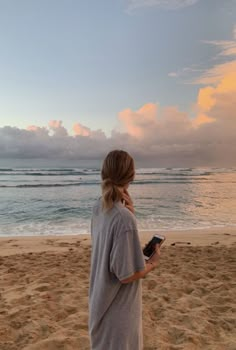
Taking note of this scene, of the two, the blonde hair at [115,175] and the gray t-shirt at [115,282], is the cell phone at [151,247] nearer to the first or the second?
the gray t-shirt at [115,282]

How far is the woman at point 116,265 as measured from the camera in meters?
1.85

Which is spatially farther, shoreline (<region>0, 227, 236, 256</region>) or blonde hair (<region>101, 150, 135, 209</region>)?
shoreline (<region>0, 227, 236, 256</region>)

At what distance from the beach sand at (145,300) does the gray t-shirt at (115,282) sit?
1705 mm

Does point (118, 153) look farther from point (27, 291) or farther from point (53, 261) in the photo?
point (53, 261)

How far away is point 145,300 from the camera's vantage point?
473cm

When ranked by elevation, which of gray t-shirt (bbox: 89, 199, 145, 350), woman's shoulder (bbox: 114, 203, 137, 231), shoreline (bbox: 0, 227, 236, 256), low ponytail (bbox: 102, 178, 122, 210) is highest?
low ponytail (bbox: 102, 178, 122, 210)

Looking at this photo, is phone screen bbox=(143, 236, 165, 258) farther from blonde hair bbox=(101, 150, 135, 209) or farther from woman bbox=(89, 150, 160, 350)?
blonde hair bbox=(101, 150, 135, 209)

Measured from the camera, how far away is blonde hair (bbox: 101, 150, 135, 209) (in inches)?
75.2

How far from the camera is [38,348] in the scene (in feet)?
11.4

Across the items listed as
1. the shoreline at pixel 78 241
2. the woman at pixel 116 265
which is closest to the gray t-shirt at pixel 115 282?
the woman at pixel 116 265

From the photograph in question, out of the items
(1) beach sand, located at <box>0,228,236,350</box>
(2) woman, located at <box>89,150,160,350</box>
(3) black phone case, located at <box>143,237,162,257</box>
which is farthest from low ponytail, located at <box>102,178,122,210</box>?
(1) beach sand, located at <box>0,228,236,350</box>

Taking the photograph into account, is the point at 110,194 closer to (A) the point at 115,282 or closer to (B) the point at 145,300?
(A) the point at 115,282

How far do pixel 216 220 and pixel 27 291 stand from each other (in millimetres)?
10247

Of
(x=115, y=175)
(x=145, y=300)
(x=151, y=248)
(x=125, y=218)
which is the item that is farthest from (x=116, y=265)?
(x=145, y=300)
